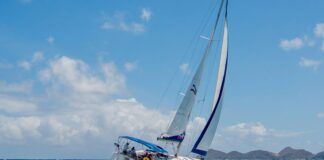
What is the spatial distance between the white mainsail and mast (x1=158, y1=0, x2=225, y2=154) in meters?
1.20

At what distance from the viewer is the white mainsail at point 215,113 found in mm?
33125

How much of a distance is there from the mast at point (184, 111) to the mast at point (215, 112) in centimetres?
119

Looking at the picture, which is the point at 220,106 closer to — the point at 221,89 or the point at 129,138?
the point at 221,89

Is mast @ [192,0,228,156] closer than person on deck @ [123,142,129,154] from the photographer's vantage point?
No

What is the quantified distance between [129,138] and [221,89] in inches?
313

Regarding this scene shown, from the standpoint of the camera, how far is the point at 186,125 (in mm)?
34156

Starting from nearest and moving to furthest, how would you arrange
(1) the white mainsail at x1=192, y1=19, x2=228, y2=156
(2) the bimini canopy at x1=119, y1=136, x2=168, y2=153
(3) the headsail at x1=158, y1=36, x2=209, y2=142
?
(2) the bimini canopy at x1=119, y1=136, x2=168, y2=153 → (1) the white mainsail at x1=192, y1=19, x2=228, y2=156 → (3) the headsail at x1=158, y1=36, x2=209, y2=142

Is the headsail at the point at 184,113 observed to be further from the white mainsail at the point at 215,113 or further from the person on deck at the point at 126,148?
the person on deck at the point at 126,148

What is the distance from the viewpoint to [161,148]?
107 ft

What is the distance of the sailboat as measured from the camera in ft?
105

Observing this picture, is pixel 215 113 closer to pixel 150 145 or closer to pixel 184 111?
pixel 184 111

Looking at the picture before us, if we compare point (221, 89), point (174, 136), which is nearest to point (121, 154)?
point (174, 136)

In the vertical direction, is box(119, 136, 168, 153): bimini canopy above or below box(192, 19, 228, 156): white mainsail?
below

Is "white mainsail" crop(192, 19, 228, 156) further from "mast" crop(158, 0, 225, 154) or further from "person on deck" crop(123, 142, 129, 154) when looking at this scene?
"person on deck" crop(123, 142, 129, 154)
